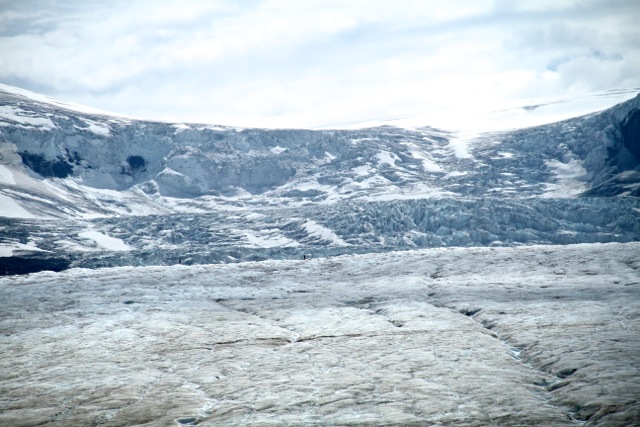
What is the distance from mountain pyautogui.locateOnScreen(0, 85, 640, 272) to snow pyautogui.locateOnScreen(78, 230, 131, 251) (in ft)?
1.16

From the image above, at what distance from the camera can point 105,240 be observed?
324 ft

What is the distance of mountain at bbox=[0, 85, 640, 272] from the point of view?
305 feet

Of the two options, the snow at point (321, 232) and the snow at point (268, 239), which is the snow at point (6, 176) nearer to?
the snow at point (268, 239)

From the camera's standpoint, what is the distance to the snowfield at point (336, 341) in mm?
18406

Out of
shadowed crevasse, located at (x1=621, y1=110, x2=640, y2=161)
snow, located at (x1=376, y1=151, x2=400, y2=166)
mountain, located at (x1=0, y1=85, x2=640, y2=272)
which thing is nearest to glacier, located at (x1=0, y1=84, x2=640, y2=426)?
mountain, located at (x1=0, y1=85, x2=640, y2=272)

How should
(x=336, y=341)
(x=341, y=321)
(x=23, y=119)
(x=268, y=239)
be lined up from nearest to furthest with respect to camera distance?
1. (x=336, y=341)
2. (x=341, y=321)
3. (x=268, y=239)
4. (x=23, y=119)

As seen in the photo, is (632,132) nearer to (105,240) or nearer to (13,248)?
(105,240)

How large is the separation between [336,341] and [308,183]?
397 feet

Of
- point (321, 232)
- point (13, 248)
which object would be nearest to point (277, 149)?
point (321, 232)

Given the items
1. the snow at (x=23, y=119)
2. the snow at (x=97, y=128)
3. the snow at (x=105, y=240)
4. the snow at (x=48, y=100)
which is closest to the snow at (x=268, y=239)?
the snow at (x=105, y=240)

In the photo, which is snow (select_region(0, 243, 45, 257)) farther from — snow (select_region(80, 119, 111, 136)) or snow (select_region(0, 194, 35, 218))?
snow (select_region(80, 119, 111, 136))

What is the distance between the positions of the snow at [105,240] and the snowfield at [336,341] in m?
56.8

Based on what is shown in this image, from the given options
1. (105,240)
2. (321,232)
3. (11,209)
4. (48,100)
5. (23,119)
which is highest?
(48,100)

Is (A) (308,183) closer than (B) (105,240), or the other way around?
(B) (105,240)
